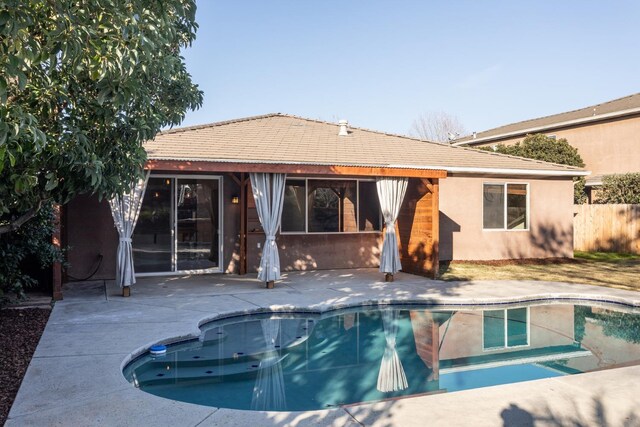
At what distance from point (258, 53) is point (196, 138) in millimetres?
6374

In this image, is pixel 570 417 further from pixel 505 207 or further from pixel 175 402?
pixel 505 207

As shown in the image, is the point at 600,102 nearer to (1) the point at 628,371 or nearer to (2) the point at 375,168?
(2) the point at 375,168

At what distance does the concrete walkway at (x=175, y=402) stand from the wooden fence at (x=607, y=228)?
946cm

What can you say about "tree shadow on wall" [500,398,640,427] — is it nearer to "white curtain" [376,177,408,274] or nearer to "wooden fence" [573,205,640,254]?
"white curtain" [376,177,408,274]

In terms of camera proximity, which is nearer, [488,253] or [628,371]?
[628,371]

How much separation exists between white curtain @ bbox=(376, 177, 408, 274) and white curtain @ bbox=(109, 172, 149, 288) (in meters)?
5.19

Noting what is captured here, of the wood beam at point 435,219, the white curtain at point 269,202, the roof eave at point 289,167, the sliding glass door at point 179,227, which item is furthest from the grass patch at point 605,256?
the sliding glass door at point 179,227

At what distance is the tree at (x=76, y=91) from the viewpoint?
2799 millimetres

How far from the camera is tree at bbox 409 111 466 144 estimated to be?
41844 millimetres

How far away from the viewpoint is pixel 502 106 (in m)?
31.7

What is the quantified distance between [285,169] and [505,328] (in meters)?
5.14

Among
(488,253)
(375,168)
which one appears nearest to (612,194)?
(488,253)

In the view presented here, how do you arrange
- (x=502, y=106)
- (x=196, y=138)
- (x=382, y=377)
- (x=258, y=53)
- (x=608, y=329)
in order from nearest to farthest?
1. (x=382, y=377)
2. (x=608, y=329)
3. (x=196, y=138)
4. (x=258, y=53)
5. (x=502, y=106)

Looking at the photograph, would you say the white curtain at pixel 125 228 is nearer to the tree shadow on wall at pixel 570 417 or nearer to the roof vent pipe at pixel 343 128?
the roof vent pipe at pixel 343 128
